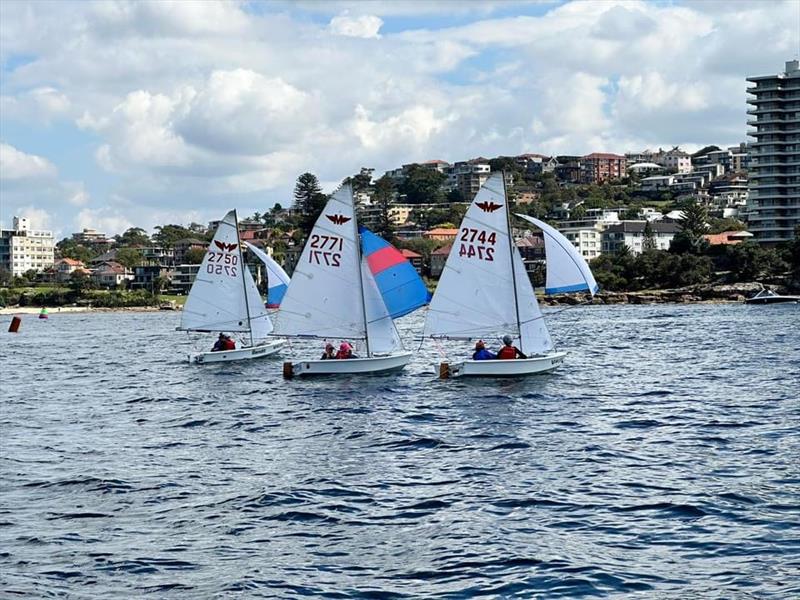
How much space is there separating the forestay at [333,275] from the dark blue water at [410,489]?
131 inches

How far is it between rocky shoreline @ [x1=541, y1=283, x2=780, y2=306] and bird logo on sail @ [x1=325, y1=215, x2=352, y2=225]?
336 feet

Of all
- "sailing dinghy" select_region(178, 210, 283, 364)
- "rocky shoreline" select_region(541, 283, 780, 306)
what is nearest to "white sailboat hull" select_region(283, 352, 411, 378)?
"sailing dinghy" select_region(178, 210, 283, 364)

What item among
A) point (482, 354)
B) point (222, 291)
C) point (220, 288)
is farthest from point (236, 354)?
point (482, 354)

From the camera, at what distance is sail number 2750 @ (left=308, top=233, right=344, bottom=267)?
4969 cm

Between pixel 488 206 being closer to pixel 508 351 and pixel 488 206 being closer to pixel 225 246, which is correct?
pixel 508 351

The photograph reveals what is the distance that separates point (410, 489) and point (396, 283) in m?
25.6

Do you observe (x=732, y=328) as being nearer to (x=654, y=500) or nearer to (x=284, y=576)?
(x=654, y=500)

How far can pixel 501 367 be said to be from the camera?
45031 mm

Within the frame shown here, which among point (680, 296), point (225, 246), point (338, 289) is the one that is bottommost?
point (680, 296)

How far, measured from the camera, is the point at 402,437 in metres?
32.5

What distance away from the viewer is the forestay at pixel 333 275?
49.7m

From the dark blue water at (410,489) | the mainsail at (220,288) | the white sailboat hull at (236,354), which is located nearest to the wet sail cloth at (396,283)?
the dark blue water at (410,489)

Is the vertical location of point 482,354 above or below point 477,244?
below

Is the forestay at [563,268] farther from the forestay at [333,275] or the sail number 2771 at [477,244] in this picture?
the forestay at [333,275]
